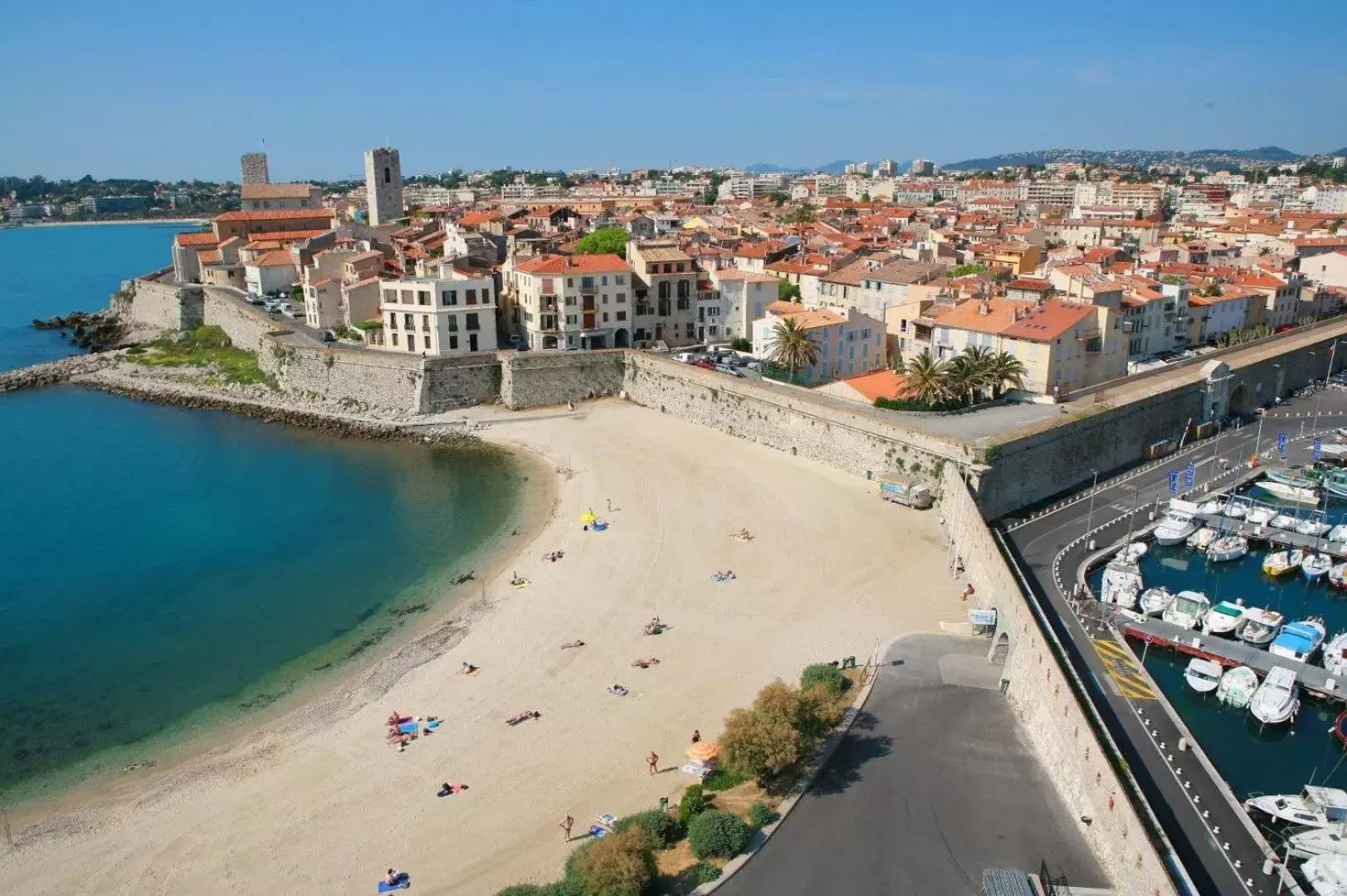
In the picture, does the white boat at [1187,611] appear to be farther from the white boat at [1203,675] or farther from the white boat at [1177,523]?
the white boat at [1177,523]

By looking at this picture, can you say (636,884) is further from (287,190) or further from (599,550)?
(287,190)

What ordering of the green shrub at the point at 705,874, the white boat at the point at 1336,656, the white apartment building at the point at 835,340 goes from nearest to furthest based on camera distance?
the green shrub at the point at 705,874
the white boat at the point at 1336,656
the white apartment building at the point at 835,340

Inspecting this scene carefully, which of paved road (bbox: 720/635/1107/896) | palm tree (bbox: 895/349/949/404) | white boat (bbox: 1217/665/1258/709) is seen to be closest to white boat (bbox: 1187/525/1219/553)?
white boat (bbox: 1217/665/1258/709)

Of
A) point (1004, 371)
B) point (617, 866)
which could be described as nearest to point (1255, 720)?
point (617, 866)

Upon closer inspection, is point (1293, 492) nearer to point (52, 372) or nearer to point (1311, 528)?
point (1311, 528)

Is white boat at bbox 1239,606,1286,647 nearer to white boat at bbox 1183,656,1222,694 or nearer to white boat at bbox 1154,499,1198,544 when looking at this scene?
white boat at bbox 1183,656,1222,694

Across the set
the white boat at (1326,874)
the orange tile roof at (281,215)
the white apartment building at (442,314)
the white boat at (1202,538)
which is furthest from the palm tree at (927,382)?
the orange tile roof at (281,215)

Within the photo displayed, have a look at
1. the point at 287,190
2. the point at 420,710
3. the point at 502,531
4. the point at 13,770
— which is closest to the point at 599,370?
the point at 502,531
